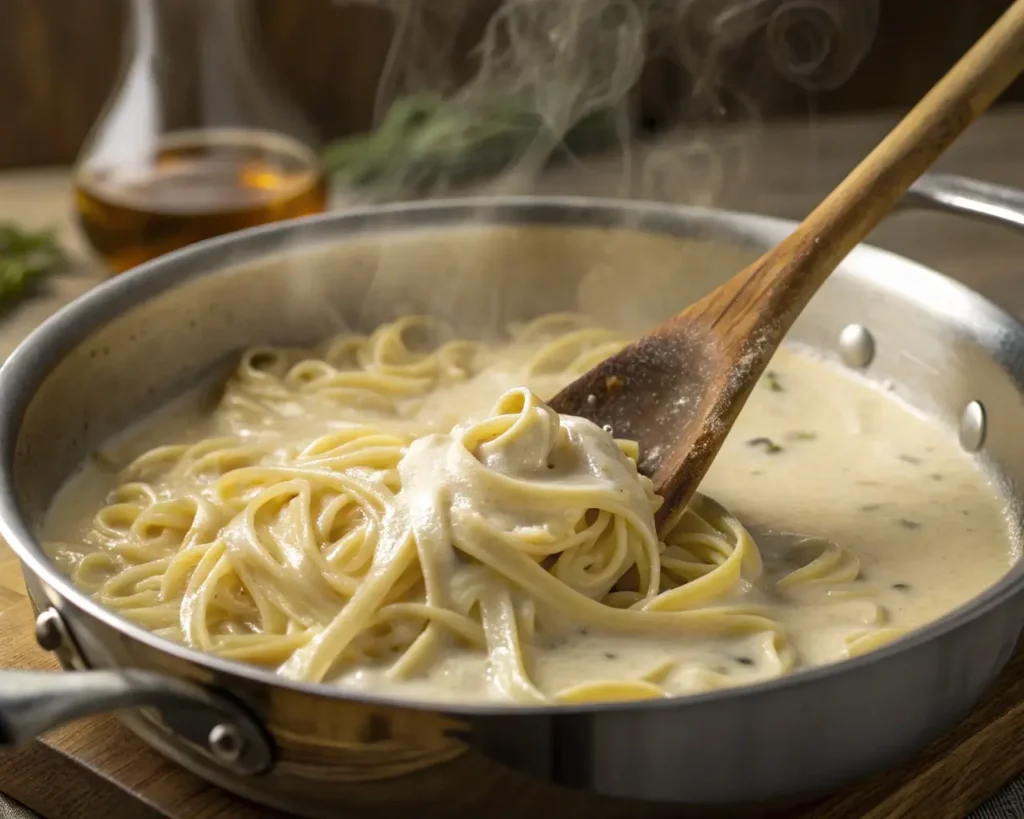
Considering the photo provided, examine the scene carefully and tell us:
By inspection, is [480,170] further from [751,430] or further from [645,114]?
[751,430]

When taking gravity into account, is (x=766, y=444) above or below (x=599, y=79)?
below

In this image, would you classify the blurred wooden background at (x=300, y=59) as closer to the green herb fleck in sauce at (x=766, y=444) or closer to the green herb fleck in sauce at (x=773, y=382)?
the green herb fleck in sauce at (x=773, y=382)

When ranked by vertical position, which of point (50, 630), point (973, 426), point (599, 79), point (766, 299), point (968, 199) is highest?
point (599, 79)

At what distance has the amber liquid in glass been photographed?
351cm

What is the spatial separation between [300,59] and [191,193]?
69.8 inches

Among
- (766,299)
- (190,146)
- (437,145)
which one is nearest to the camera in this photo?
(766,299)

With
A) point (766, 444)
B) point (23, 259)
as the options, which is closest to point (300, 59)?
point (23, 259)

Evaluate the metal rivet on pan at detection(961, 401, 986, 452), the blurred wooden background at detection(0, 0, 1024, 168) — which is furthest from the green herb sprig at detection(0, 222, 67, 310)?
the metal rivet on pan at detection(961, 401, 986, 452)

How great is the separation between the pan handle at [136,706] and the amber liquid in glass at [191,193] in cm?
A: 198

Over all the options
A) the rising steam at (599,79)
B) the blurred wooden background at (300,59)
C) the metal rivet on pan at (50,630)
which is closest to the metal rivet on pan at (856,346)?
the rising steam at (599,79)

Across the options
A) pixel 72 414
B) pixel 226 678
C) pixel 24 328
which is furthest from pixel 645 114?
pixel 226 678

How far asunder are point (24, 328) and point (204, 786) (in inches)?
77.4

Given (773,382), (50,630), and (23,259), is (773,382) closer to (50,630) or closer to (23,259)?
(50,630)

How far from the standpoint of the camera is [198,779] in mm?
1939
